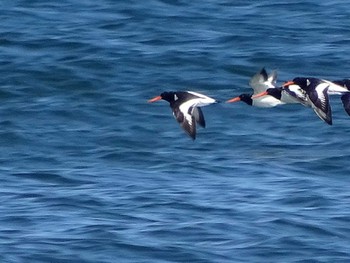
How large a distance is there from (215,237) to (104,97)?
4909 millimetres

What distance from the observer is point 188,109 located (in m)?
12.9

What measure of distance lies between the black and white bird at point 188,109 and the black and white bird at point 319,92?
846 millimetres

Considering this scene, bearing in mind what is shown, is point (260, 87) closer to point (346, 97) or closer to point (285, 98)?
point (285, 98)

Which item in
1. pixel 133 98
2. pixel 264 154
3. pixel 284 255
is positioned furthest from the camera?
pixel 133 98

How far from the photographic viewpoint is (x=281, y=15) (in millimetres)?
20828

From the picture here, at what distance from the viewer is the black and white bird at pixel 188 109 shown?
41.5ft

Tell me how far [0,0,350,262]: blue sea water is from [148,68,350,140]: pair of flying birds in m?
0.91

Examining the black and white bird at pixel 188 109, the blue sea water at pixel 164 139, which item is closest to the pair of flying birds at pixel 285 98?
the black and white bird at pixel 188 109

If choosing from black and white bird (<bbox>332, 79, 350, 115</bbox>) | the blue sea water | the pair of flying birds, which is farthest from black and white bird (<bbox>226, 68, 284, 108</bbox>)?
black and white bird (<bbox>332, 79, 350, 115</bbox>)

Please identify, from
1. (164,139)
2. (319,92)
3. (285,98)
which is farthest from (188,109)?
(164,139)

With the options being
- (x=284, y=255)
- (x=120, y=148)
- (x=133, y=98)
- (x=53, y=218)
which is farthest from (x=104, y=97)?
(x=284, y=255)

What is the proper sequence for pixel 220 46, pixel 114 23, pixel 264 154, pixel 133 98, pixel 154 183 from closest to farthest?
pixel 154 183 → pixel 264 154 → pixel 133 98 → pixel 220 46 → pixel 114 23

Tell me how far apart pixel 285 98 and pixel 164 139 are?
233cm

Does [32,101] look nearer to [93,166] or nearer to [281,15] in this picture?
[93,166]
